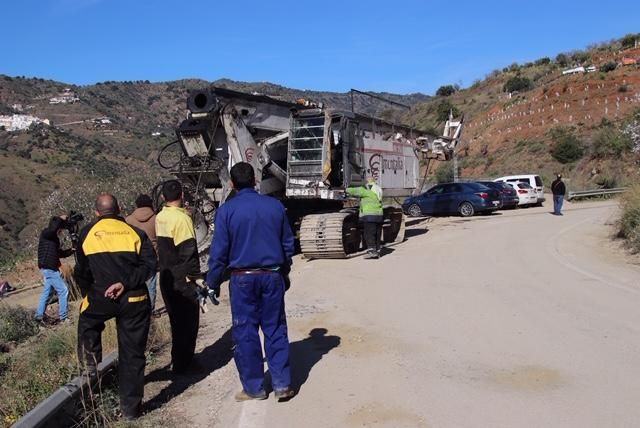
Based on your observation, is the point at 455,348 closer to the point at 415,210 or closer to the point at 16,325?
the point at 16,325

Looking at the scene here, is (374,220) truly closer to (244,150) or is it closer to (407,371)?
(244,150)

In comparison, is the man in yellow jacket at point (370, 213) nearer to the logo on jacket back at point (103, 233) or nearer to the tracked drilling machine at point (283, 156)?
the tracked drilling machine at point (283, 156)

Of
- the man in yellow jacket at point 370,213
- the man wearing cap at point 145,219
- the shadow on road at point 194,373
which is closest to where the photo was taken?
the shadow on road at point 194,373

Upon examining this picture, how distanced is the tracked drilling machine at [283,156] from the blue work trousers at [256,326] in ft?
24.4

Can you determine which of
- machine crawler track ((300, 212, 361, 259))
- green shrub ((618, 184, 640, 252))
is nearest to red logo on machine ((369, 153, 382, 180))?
machine crawler track ((300, 212, 361, 259))

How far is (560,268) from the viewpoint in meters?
11.9

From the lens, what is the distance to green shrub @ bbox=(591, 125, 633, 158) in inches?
1511

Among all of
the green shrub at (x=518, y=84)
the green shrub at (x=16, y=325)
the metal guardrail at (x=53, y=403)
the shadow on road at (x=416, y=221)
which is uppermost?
the green shrub at (x=518, y=84)

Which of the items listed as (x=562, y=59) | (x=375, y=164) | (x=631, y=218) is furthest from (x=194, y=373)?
(x=562, y=59)

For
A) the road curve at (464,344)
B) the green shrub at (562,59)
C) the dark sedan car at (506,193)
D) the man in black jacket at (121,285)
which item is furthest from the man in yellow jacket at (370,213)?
the green shrub at (562,59)

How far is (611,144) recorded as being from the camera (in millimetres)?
39094

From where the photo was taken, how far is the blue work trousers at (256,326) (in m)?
5.64

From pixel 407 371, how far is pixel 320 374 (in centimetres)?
84

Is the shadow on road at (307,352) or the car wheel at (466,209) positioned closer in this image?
the shadow on road at (307,352)
